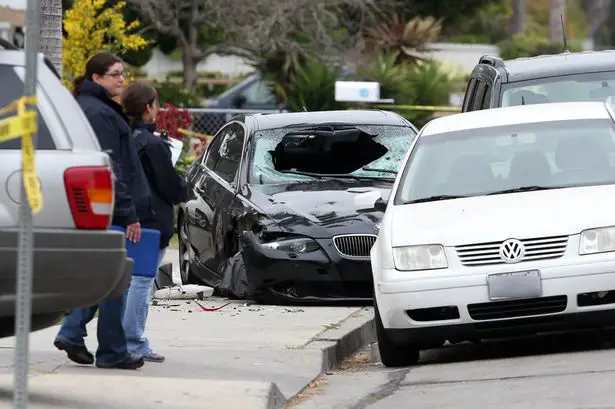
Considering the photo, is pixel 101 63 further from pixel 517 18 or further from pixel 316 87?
pixel 517 18

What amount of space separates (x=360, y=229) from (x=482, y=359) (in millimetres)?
2545

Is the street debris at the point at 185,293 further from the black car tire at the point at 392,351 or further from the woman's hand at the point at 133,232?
the woman's hand at the point at 133,232

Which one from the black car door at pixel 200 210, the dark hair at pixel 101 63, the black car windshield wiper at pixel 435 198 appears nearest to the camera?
the dark hair at pixel 101 63

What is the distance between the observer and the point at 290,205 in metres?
13.2

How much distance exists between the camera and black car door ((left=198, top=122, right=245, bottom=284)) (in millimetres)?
13734

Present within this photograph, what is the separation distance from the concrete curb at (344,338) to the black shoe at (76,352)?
124 cm

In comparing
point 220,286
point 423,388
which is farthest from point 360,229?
point 423,388

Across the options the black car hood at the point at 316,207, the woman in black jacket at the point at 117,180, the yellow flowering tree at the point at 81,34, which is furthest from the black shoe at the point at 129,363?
the yellow flowering tree at the point at 81,34

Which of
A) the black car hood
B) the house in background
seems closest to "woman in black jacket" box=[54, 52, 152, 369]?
the black car hood

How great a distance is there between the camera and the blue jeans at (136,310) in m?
9.64

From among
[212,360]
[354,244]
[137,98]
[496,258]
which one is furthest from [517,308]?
[354,244]

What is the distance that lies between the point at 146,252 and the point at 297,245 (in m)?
3.54

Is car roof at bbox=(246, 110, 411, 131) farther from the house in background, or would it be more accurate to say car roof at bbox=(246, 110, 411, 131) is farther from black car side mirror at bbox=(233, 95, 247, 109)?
black car side mirror at bbox=(233, 95, 247, 109)

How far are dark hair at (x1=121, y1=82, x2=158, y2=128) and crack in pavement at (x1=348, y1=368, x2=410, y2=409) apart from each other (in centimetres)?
215
